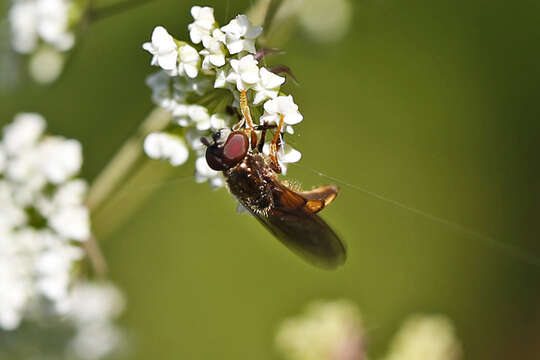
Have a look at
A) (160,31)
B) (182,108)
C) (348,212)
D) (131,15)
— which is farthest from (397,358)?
(131,15)

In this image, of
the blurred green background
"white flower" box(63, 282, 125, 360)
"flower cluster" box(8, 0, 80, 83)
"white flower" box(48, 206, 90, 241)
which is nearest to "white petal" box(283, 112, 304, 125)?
"white flower" box(48, 206, 90, 241)

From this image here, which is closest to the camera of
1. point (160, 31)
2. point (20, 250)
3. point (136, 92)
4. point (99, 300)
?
point (160, 31)

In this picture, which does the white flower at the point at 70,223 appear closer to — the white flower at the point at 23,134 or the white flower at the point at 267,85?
the white flower at the point at 23,134

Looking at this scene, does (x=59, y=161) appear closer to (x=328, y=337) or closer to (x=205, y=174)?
(x=205, y=174)

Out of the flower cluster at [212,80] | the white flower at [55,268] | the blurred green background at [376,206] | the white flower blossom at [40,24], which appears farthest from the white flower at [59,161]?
the blurred green background at [376,206]

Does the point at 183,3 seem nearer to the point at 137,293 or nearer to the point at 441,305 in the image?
the point at 137,293
